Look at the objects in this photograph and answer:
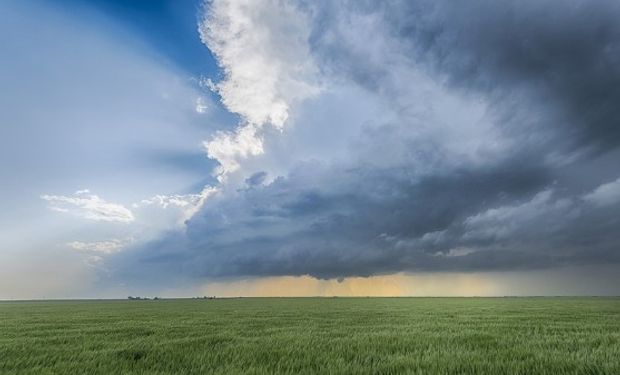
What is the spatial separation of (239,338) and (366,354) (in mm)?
6190

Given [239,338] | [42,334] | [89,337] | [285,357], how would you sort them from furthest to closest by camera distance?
[42,334]
[89,337]
[239,338]
[285,357]

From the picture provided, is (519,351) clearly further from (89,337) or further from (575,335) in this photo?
(89,337)

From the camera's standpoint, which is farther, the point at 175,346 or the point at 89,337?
the point at 89,337

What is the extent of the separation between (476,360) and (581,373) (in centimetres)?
208

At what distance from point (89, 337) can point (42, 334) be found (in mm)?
3947

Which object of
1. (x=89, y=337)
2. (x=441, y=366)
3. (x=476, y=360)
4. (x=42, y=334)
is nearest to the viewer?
(x=441, y=366)

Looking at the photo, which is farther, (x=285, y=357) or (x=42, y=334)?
(x=42, y=334)

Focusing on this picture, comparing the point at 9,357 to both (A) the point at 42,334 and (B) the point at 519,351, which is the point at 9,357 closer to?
(A) the point at 42,334

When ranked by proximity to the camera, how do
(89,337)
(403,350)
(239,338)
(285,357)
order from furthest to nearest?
(89,337)
(239,338)
(403,350)
(285,357)

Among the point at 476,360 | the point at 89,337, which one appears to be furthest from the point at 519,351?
the point at 89,337

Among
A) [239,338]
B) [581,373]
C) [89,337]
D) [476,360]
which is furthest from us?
[89,337]

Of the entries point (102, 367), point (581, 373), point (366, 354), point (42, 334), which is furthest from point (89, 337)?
point (581, 373)

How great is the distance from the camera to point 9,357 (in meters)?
11.7

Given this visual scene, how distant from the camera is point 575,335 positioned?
16.0m
